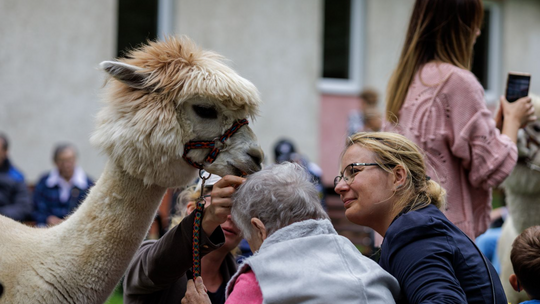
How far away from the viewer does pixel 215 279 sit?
10.3 ft

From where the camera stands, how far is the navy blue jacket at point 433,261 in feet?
6.70

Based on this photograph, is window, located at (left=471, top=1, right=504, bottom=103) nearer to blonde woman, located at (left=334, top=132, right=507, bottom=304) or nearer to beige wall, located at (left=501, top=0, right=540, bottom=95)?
beige wall, located at (left=501, top=0, right=540, bottom=95)

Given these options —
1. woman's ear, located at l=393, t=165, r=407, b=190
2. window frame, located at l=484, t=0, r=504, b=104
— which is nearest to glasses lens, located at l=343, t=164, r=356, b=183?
woman's ear, located at l=393, t=165, r=407, b=190

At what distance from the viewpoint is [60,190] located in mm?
7480

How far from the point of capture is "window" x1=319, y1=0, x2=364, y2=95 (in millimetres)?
12414

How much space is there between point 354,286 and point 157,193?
3.66ft

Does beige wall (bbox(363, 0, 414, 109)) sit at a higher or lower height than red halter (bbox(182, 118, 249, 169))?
higher

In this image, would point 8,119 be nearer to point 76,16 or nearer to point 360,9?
point 76,16

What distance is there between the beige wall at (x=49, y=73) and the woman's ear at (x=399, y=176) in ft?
24.0

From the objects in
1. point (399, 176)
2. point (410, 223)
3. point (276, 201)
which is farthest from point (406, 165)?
point (276, 201)

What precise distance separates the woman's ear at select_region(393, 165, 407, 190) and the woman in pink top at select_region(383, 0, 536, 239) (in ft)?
2.29

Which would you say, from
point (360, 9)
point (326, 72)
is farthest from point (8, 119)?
point (360, 9)

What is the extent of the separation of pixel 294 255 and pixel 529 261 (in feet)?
4.31

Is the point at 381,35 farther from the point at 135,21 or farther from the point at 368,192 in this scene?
the point at 368,192
